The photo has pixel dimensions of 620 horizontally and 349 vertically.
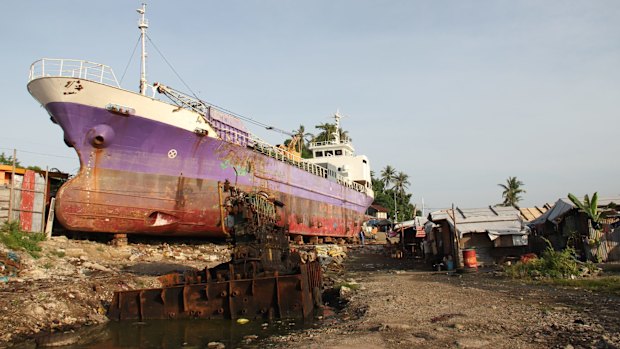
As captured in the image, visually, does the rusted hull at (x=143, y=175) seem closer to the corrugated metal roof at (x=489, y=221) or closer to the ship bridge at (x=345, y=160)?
the corrugated metal roof at (x=489, y=221)

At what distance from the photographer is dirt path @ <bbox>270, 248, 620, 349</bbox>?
5992 mm

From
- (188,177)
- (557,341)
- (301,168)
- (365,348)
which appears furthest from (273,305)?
(301,168)

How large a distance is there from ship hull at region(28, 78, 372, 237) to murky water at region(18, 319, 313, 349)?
29.1 ft

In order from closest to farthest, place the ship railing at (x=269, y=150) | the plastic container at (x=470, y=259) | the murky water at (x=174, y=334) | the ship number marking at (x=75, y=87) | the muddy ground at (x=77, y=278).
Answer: the murky water at (x=174, y=334) < the muddy ground at (x=77, y=278) < the plastic container at (x=470, y=259) < the ship number marking at (x=75, y=87) < the ship railing at (x=269, y=150)

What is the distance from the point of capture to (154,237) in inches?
798

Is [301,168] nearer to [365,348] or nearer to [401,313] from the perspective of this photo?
[401,313]

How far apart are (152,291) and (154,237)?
1047cm

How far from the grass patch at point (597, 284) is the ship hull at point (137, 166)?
1473cm

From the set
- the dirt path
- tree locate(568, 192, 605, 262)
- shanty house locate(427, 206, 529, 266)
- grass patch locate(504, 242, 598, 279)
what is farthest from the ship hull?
tree locate(568, 192, 605, 262)

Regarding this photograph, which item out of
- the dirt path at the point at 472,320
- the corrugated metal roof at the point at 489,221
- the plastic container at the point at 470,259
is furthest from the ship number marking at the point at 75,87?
the plastic container at the point at 470,259

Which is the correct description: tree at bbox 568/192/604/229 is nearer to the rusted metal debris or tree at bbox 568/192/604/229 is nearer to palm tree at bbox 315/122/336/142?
the rusted metal debris

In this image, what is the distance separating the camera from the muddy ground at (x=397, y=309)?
6234 millimetres

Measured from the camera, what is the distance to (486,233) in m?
18.3

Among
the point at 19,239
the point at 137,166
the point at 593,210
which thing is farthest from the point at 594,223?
the point at 19,239
